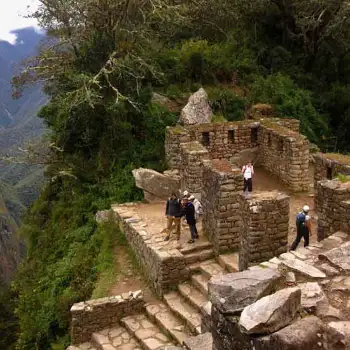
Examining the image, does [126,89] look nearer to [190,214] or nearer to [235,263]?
[190,214]

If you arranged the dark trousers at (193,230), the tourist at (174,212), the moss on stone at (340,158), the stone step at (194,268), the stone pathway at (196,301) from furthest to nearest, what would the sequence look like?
the moss on stone at (340,158)
the tourist at (174,212)
the dark trousers at (193,230)
the stone step at (194,268)
the stone pathway at (196,301)

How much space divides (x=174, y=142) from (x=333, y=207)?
22.7ft

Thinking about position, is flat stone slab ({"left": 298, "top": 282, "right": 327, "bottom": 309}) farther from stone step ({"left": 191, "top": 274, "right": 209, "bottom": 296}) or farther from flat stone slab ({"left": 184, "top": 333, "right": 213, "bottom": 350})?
stone step ({"left": 191, "top": 274, "right": 209, "bottom": 296})

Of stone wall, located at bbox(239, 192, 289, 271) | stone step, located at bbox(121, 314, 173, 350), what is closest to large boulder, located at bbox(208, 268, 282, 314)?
stone wall, located at bbox(239, 192, 289, 271)

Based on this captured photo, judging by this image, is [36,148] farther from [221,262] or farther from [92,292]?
[221,262]

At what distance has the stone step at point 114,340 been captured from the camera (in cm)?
888

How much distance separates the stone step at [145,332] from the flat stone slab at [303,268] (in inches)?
129

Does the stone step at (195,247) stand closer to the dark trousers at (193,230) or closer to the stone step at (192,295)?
the dark trousers at (193,230)

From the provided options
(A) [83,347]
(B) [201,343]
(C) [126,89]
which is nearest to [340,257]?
(B) [201,343]

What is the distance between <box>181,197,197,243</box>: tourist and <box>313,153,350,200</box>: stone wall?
3.59 m

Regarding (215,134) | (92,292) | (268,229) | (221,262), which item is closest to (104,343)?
(92,292)

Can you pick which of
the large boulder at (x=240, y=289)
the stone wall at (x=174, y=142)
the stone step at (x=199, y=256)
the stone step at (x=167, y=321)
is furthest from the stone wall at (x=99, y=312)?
the large boulder at (x=240, y=289)

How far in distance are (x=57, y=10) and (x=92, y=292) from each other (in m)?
9.97

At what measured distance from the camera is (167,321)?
8961 millimetres
